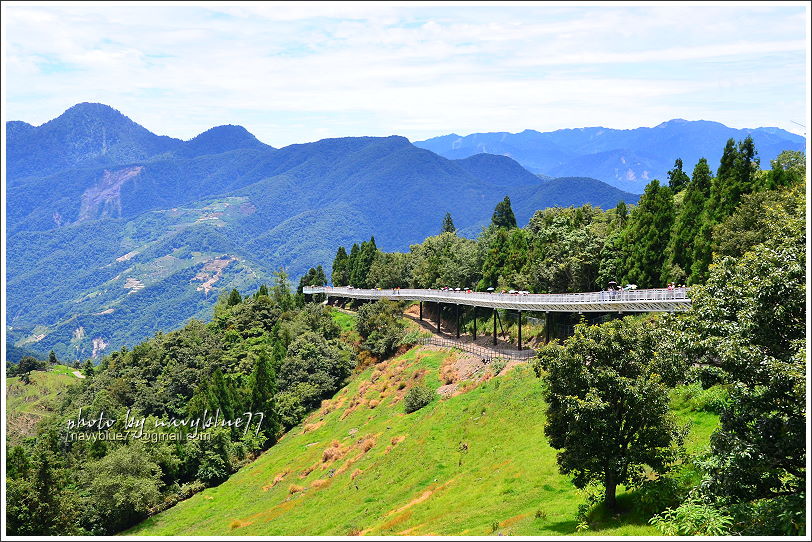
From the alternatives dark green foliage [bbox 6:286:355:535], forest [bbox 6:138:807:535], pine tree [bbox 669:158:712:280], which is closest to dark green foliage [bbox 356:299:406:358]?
forest [bbox 6:138:807:535]

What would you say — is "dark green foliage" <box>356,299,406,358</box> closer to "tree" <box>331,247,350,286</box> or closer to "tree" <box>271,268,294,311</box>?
"tree" <box>271,268,294,311</box>

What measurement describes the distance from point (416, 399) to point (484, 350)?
12.2 metres

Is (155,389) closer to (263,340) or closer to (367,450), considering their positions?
(263,340)

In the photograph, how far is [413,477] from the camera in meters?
44.0

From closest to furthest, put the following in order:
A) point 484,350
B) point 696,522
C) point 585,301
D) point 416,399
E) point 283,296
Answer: point 696,522
point 416,399
point 585,301
point 484,350
point 283,296

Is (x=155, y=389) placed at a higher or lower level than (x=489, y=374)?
lower

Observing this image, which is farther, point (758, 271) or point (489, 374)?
point (489, 374)

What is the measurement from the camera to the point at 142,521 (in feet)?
194

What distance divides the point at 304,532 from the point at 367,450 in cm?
1559

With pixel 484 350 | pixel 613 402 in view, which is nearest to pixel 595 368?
pixel 613 402

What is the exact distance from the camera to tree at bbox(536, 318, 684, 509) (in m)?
26.2

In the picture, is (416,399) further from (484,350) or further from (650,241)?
(650,241)

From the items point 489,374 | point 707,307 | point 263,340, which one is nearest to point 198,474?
point 489,374

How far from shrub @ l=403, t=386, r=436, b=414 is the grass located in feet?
2.64
